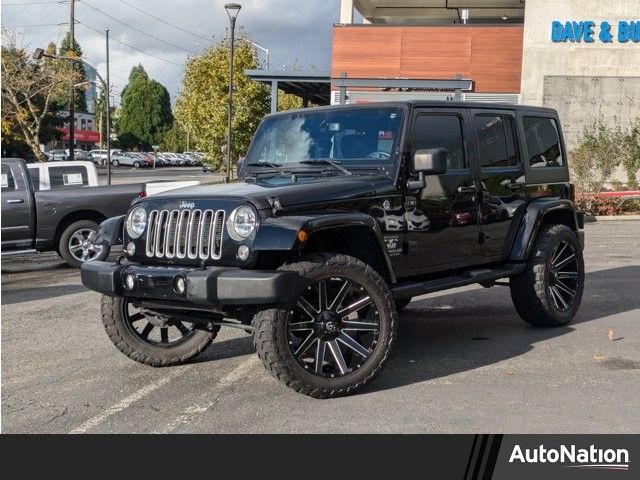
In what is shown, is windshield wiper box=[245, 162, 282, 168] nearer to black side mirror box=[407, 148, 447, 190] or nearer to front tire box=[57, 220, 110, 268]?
black side mirror box=[407, 148, 447, 190]

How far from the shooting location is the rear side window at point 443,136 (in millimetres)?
6665

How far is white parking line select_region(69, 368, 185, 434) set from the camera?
5.08 metres

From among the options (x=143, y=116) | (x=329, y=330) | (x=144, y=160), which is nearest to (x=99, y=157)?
(x=144, y=160)

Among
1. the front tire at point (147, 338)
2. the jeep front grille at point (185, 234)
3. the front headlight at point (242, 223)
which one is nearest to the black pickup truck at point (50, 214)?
the front tire at point (147, 338)

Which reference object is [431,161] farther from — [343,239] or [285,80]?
[285,80]

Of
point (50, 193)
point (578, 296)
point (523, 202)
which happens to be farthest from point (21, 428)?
point (50, 193)

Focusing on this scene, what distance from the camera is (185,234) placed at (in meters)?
5.65

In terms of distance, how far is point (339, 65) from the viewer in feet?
106

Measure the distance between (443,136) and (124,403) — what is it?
3.18m

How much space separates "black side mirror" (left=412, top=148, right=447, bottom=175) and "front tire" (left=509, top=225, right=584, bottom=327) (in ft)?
6.05

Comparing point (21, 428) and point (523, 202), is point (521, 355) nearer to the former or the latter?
point (523, 202)

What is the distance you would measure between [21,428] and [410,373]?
8.72ft

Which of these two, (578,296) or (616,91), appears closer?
(578,296)

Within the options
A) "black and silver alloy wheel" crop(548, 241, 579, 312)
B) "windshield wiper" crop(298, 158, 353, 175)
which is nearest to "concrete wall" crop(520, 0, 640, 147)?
"black and silver alloy wheel" crop(548, 241, 579, 312)
